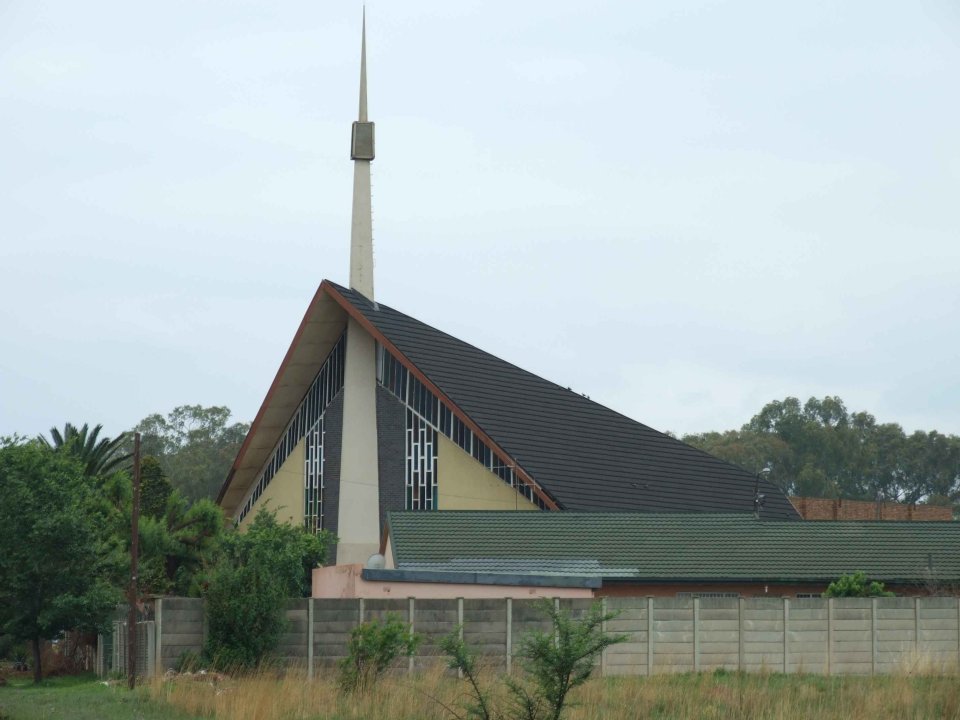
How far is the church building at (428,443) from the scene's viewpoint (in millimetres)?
46844

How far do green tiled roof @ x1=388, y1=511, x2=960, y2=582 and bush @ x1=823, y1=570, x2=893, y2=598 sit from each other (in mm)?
1172

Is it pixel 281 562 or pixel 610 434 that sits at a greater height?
pixel 610 434

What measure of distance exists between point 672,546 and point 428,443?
15.4 m

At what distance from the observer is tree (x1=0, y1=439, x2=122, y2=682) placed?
109 feet

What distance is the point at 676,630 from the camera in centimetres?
2781

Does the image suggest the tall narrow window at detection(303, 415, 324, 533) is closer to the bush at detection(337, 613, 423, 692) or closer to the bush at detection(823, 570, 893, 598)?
the bush at detection(823, 570, 893, 598)

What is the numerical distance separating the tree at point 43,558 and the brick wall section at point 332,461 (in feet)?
61.4

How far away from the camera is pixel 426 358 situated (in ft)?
162

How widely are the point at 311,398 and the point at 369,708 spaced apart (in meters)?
34.9

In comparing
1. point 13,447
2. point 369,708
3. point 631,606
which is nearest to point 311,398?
point 13,447

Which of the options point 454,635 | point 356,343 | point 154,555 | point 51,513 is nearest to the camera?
point 454,635

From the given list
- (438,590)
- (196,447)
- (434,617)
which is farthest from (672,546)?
(196,447)

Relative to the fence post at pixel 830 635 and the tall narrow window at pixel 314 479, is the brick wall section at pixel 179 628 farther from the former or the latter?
the tall narrow window at pixel 314 479

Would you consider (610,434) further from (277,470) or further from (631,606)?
(631,606)
